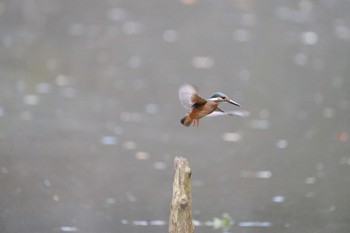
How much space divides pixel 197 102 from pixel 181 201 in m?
0.45

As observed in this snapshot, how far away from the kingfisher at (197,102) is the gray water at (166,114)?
4.00 ft

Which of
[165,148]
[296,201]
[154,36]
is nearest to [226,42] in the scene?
[154,36]

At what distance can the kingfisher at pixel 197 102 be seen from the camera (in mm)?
3793

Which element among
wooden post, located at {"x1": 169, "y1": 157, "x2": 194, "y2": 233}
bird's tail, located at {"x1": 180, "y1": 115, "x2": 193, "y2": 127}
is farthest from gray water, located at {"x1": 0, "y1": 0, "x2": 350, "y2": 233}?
wooden post, located at {"x1": 169, "y1": 157, "x2": 194, "y2": 233}

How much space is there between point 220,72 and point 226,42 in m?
1.19

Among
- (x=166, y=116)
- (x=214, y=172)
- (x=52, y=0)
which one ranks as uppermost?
(x=52, y=0)

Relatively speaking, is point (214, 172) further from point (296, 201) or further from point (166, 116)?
point (166, 116)

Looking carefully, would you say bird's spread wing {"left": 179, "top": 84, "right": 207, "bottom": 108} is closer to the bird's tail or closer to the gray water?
the bird's tail

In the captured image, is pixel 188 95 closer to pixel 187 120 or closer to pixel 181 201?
pixel 187 120

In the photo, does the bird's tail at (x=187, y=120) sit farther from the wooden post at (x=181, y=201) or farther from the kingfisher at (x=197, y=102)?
the wooden post at (x=181, y=201)

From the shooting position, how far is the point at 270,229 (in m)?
5.04

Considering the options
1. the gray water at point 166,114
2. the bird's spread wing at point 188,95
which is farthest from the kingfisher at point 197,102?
the gray water at point 166,114

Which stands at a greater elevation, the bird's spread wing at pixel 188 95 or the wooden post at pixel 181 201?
the bird's spread wing at pixel 188 95

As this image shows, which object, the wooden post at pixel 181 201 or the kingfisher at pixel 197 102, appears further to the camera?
the kingfisher at pixel 197 102
